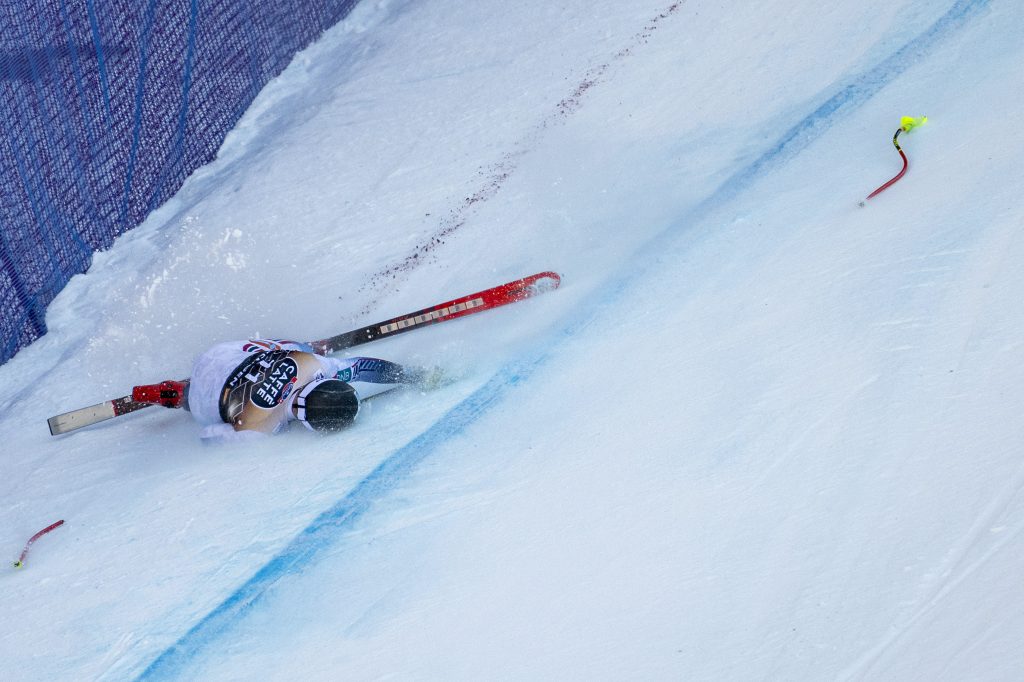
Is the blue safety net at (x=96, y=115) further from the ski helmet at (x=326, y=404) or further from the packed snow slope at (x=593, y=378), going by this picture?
the ski helmet at (x=326, y=404)

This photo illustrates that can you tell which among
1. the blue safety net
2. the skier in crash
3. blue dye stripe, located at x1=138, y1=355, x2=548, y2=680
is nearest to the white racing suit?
the skier in crash

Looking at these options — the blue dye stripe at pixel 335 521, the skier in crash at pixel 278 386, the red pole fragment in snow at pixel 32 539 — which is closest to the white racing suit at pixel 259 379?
the skier in crash at pixel 278 386

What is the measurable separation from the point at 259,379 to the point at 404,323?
41 cm

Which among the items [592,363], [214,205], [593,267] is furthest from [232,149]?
[592,363]

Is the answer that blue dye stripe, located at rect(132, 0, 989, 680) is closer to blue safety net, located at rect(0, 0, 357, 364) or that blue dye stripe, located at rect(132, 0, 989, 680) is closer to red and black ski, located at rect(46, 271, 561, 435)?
red and black ski, located at rect(46, 271, 561, 435)

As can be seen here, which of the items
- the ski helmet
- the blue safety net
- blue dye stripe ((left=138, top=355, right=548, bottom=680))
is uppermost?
the blue safety net

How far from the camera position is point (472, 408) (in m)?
2.06

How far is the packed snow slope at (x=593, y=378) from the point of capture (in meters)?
1.56

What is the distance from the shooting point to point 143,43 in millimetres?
2969

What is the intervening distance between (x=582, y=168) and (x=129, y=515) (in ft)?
4.55

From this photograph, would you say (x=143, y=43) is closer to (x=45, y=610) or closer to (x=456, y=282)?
(x=456, y=282)

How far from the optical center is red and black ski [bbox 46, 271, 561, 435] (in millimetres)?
2314

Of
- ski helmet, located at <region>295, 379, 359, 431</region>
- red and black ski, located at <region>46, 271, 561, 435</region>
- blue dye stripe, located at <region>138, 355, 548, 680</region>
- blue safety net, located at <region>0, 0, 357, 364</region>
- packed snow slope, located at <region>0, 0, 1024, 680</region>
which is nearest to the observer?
packed snow slope, located at <region>0, 0, 1024, 680</region>

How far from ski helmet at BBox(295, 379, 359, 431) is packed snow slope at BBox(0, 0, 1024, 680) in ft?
0.24
